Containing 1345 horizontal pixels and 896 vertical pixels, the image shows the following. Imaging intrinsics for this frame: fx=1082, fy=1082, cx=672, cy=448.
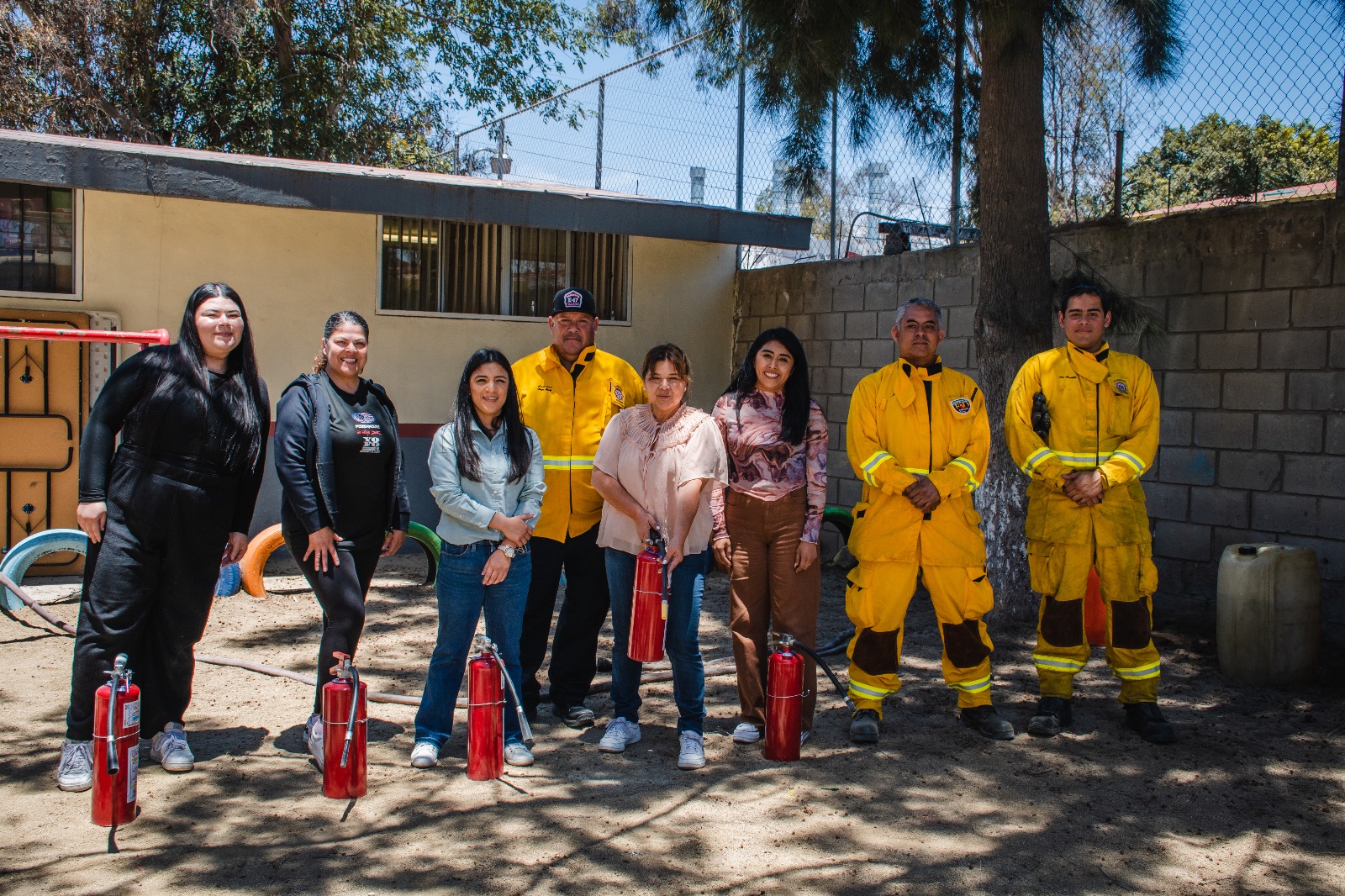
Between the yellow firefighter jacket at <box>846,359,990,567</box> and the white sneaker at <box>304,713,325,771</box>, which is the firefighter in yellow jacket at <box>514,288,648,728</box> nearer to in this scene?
the white sneaker at <box>304,713,325,771</box>

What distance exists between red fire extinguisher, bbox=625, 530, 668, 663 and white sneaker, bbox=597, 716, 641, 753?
1.67ft

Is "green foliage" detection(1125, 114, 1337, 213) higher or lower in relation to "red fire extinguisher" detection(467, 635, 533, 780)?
higher

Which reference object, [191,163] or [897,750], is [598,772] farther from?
[191,163]

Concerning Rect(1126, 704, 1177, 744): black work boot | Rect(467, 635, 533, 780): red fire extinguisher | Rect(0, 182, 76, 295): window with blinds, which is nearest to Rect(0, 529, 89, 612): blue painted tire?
Rect(0, 182, 76, 295): window with blinds

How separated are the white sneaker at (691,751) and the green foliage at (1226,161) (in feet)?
17.3

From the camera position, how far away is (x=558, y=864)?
356cm

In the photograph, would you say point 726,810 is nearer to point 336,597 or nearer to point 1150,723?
point 336,597

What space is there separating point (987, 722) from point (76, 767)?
3.86 metres

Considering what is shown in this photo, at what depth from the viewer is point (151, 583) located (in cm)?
435

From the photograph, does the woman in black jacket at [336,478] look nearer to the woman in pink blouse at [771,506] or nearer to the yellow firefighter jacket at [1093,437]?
the woman in pink blouse at [771,506]

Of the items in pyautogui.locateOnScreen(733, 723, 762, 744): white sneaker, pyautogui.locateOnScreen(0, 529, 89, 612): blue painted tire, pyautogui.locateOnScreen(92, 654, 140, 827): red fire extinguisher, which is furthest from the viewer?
pyautogui.locateOnScreen(0, 529, 89, 612): blue painted tire

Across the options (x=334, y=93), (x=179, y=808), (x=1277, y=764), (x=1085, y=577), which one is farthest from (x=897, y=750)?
(x=334, y=93)

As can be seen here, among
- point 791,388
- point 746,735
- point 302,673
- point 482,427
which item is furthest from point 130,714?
point 791,388

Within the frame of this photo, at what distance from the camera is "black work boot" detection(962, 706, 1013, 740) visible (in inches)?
196
